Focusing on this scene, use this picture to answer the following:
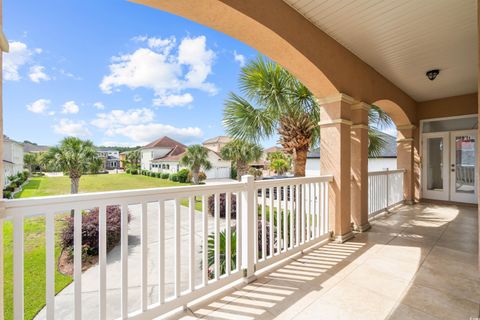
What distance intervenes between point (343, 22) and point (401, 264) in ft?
9.34

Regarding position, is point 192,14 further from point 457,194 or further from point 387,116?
point 457,194

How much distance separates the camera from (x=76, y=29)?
17.7 meters

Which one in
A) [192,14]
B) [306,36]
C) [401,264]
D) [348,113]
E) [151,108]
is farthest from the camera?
[151,108]

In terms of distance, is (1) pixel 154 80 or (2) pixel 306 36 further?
(1) pixel 154 80

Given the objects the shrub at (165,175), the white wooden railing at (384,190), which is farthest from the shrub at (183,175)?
the white wooden railing at (384,190)

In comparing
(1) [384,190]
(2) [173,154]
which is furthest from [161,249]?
(2) [173,154]

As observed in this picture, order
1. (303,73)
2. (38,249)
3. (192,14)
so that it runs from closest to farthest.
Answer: (192,14) → (303,73) → (38,249)

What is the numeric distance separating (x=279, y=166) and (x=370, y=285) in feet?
70.7

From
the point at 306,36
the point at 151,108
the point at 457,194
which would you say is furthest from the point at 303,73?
the point at 151,108

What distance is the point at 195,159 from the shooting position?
24.5 meters

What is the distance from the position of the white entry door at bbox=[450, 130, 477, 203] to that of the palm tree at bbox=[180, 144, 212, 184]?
2092 cm

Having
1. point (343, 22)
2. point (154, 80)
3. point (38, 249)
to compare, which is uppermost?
point (154, 80)

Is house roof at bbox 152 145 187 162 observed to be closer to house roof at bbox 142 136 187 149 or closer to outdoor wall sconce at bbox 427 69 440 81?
house roof at bbox 142 136 187 149

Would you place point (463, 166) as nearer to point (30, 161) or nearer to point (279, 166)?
point (279, 166)
